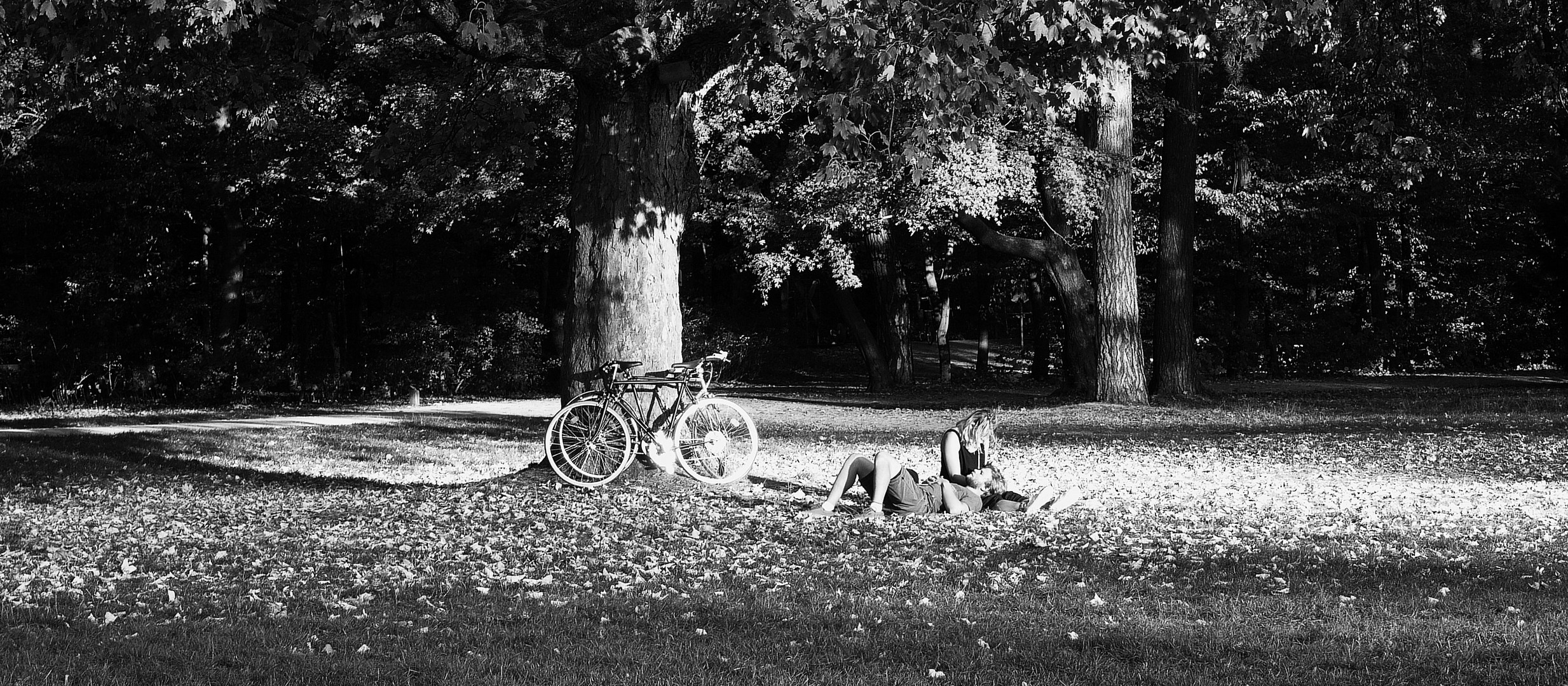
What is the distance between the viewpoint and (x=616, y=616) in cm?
524

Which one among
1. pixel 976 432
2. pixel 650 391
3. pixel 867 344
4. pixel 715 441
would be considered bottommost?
pixel 715 441

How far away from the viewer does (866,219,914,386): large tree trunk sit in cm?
2967

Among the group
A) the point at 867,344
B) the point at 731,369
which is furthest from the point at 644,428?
the point at 731,369

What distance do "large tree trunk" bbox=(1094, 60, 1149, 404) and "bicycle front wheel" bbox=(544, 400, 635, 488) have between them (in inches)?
506

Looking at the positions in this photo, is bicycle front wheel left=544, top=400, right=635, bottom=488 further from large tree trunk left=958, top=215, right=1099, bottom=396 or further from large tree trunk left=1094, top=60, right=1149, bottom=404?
large tree trunk left=958, top=215, right=1099, bottom=396

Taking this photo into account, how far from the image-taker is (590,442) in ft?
31.7

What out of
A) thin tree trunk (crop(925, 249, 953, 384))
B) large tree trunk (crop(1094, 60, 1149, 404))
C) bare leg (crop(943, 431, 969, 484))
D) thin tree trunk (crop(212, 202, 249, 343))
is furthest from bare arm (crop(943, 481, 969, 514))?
thin tree trunk (crop(212, 202, 249, 343))

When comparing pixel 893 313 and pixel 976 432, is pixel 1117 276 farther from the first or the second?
pixel 976 432

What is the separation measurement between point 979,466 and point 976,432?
9.1 inches

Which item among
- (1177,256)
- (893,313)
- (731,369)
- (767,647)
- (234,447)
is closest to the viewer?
(767,647)

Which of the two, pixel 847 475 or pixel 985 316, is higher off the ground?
pixel 985 316

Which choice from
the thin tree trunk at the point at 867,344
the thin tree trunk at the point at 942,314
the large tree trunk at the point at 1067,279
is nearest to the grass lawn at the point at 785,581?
the large tree trunk at the point at 1067,279

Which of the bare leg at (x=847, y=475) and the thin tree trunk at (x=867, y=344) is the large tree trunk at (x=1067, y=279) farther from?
the bare leg at (x=847, y=475)

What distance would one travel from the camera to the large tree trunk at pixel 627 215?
958cm
